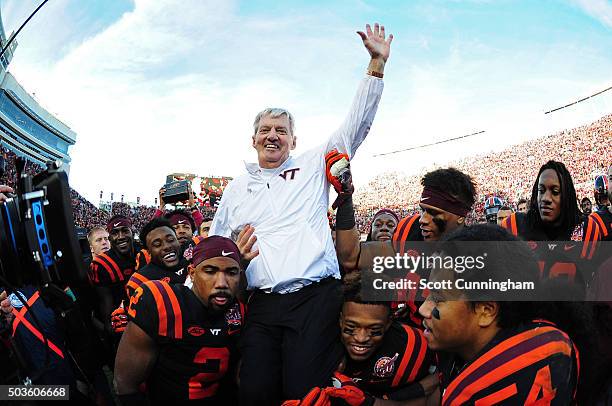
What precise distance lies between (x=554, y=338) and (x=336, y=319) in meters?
A: 1.16

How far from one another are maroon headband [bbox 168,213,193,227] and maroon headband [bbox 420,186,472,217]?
11.2ft

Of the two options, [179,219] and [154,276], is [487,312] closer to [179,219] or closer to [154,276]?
[154,276]

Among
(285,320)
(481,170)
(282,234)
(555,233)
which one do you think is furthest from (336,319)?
(481,170)

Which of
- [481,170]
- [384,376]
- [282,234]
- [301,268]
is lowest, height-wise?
[384,376]

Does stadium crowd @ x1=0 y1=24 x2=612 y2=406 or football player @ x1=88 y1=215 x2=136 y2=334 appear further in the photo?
football player @ x1=88 y1=215 x2=136 y2=334

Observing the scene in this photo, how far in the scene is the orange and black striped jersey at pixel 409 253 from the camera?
9.16ft

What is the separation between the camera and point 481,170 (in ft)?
133

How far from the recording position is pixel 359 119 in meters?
2.79

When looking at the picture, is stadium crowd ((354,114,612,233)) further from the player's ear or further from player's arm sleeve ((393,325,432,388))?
the player's ear

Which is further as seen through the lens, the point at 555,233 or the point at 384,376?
the point at 555,233

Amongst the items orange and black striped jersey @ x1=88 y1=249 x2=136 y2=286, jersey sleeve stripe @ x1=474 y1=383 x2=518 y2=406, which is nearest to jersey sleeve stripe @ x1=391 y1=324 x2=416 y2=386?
jersey sleeve stripe @ x1=474 y1=383 x2=518 y2=406

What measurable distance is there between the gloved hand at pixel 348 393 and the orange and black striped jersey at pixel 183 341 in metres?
0.67

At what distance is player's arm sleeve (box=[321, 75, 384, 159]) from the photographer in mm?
2766

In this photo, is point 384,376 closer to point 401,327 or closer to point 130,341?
point 401,327
